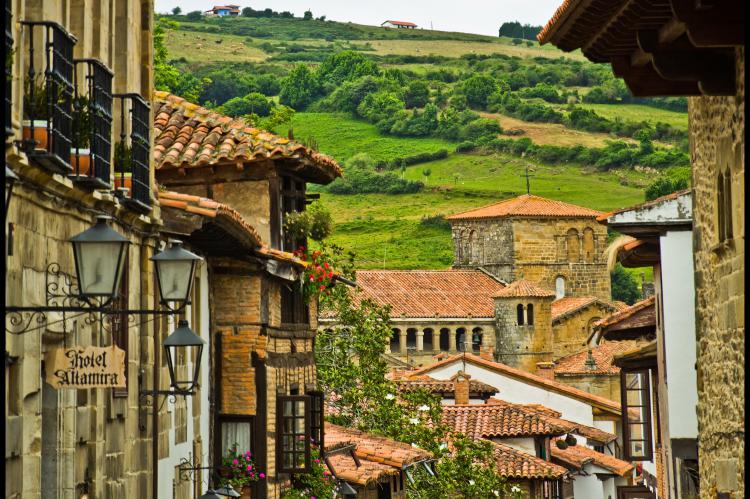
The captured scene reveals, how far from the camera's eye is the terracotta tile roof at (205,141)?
865 inches

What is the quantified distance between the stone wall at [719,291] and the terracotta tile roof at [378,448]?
17.6m

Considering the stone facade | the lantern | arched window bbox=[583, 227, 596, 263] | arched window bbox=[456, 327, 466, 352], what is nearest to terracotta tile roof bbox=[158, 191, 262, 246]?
the lantern

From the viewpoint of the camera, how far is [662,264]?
765 inches

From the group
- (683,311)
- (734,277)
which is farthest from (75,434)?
(683,311)

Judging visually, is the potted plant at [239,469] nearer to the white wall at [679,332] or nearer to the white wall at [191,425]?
the white wall at [191,425]

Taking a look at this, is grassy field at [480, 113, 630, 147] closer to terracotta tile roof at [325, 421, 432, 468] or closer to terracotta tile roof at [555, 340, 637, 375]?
terracotta tile roof at [555, 340, 637, 375]

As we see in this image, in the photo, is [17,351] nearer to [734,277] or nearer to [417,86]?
[734,277]

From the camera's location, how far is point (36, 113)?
11031 millimetres

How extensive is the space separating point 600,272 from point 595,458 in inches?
2473

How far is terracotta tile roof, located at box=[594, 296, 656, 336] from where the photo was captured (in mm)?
24014

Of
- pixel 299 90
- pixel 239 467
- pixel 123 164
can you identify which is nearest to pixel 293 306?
pixel 239 467

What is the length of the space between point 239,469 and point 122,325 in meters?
7.18

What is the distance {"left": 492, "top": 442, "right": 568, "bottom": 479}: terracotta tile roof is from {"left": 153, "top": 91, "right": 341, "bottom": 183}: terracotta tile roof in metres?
22.7

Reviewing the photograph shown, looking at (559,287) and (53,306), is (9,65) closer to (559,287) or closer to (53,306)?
(53,306)
